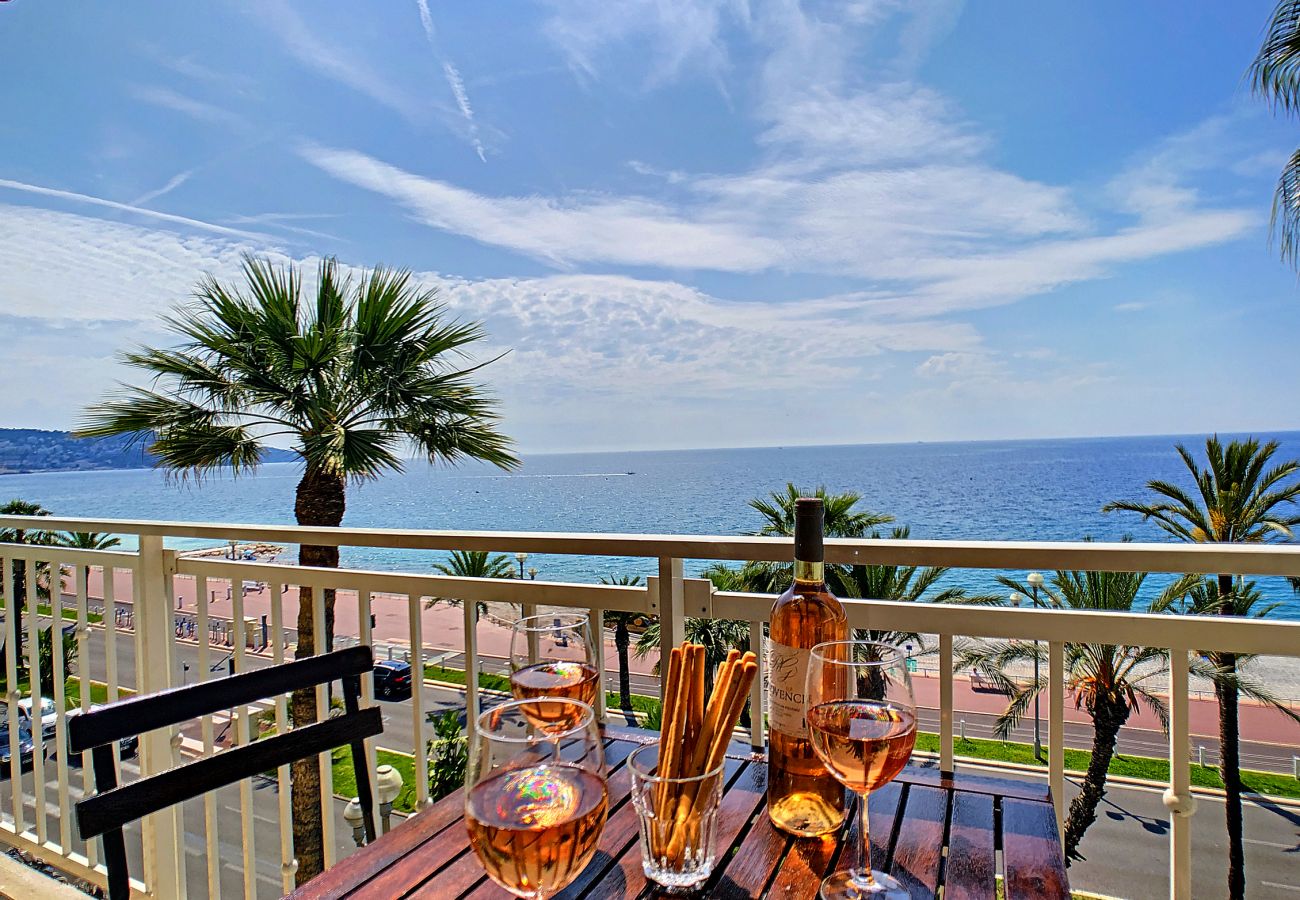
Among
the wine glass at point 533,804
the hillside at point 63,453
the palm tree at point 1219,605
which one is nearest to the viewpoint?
the wine glass at point 533,804

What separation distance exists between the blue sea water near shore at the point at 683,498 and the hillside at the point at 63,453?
12.7 m

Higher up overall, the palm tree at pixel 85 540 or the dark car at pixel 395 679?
the palm tree at pixel 85 540

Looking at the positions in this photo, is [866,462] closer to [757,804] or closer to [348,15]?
[348,15]

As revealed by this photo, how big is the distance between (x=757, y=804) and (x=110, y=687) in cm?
227

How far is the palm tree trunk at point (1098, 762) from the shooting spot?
7454mm

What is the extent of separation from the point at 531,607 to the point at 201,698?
0.70 metres

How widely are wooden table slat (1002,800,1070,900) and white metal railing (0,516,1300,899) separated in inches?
12.9

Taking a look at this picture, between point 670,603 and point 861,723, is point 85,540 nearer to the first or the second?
point 670,603

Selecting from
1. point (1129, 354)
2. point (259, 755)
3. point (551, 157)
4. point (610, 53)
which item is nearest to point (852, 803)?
point (259, 755)

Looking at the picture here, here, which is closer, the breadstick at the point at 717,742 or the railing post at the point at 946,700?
the breadstick at the point at 717,742

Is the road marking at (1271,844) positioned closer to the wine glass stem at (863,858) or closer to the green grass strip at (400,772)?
the green grass strip at (400,772)

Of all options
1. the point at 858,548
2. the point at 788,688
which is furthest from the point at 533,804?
the point at 858,548

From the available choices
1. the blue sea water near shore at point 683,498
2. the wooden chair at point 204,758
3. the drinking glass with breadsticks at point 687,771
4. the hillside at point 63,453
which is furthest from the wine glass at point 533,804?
the blue sea water near shore at point 683,498

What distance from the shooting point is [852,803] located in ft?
2.77
